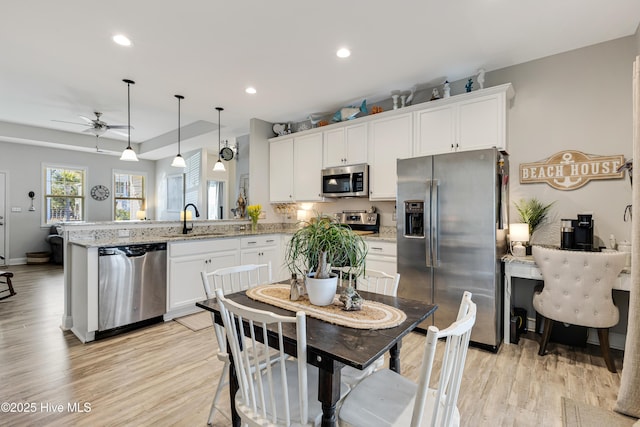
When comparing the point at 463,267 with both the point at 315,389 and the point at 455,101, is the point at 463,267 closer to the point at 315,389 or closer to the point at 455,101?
the point at 455,101

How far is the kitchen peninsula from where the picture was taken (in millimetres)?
2895

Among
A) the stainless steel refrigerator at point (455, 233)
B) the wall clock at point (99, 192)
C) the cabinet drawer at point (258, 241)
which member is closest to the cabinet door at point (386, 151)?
the stainless steel refrigerator at point (455, 233)

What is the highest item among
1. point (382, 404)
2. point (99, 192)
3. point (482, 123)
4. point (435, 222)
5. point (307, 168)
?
point (482, 123)

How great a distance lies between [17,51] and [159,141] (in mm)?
4053

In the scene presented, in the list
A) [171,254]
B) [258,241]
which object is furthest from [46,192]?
[258,241]

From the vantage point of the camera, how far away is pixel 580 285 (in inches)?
94.7

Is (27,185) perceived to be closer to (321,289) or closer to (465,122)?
(321,289)

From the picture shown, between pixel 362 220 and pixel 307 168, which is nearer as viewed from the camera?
pixel 362 220

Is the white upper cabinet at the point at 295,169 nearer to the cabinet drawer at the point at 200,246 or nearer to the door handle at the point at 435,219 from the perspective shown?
the cabinet drawer at the point at 200,246

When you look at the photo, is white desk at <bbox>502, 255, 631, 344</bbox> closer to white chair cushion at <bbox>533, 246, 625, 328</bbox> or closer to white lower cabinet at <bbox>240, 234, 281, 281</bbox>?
white chair cushion at <bbox>533, 246, 625, 328</bbox>

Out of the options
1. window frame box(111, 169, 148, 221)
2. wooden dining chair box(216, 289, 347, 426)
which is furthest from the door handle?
window frame box(111, 169, 148, 221)

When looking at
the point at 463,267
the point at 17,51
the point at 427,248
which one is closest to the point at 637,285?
the point at 463,267

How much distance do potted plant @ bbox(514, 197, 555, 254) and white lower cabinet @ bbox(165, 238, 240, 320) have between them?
330 centimetres

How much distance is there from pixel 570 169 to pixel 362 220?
7.51ft
